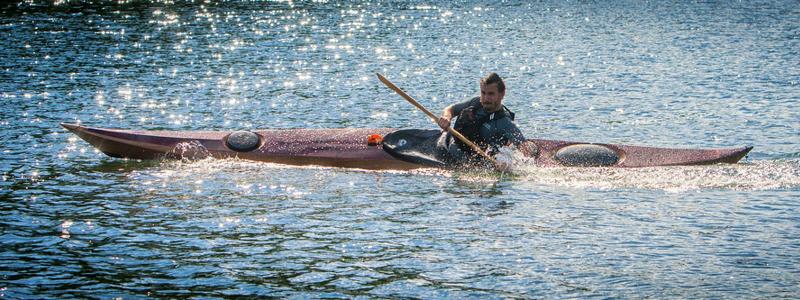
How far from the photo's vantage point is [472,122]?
13648 millimetres

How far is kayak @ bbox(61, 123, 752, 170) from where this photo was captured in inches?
537

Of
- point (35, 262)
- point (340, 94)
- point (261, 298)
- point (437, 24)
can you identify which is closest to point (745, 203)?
point (261, 298)

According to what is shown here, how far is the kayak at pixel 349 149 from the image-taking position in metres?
13.6

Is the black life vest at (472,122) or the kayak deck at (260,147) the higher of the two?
the black life vest at (472,122)

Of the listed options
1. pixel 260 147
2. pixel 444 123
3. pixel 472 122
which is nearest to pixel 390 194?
pixel 444 123

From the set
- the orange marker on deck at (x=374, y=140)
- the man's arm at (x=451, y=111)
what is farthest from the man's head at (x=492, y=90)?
the orange marker on deck at (x=374, y=140)

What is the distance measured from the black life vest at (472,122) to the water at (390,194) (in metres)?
0.40

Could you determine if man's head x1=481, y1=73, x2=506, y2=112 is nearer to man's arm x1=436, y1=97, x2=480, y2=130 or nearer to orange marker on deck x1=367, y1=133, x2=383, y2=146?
man's arm x1=436, y1=97, x2=480, y2=130

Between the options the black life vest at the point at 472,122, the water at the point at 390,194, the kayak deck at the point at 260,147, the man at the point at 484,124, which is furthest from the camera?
the kayak deck at the point at 260,147

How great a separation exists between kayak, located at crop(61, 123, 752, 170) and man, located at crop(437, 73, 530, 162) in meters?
0.26

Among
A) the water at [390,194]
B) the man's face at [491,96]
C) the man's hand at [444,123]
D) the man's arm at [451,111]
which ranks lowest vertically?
the water at [390,194]

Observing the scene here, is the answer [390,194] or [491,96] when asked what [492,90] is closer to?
[491,96]

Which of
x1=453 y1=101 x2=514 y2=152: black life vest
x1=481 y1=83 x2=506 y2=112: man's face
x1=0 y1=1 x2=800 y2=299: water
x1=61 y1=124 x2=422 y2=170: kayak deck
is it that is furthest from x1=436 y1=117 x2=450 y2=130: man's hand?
x1=61 y1=124 x2=422 y2=170: kayak deck

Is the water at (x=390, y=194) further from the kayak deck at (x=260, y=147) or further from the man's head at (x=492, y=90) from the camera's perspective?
the man's head at (x=492, y=90)
